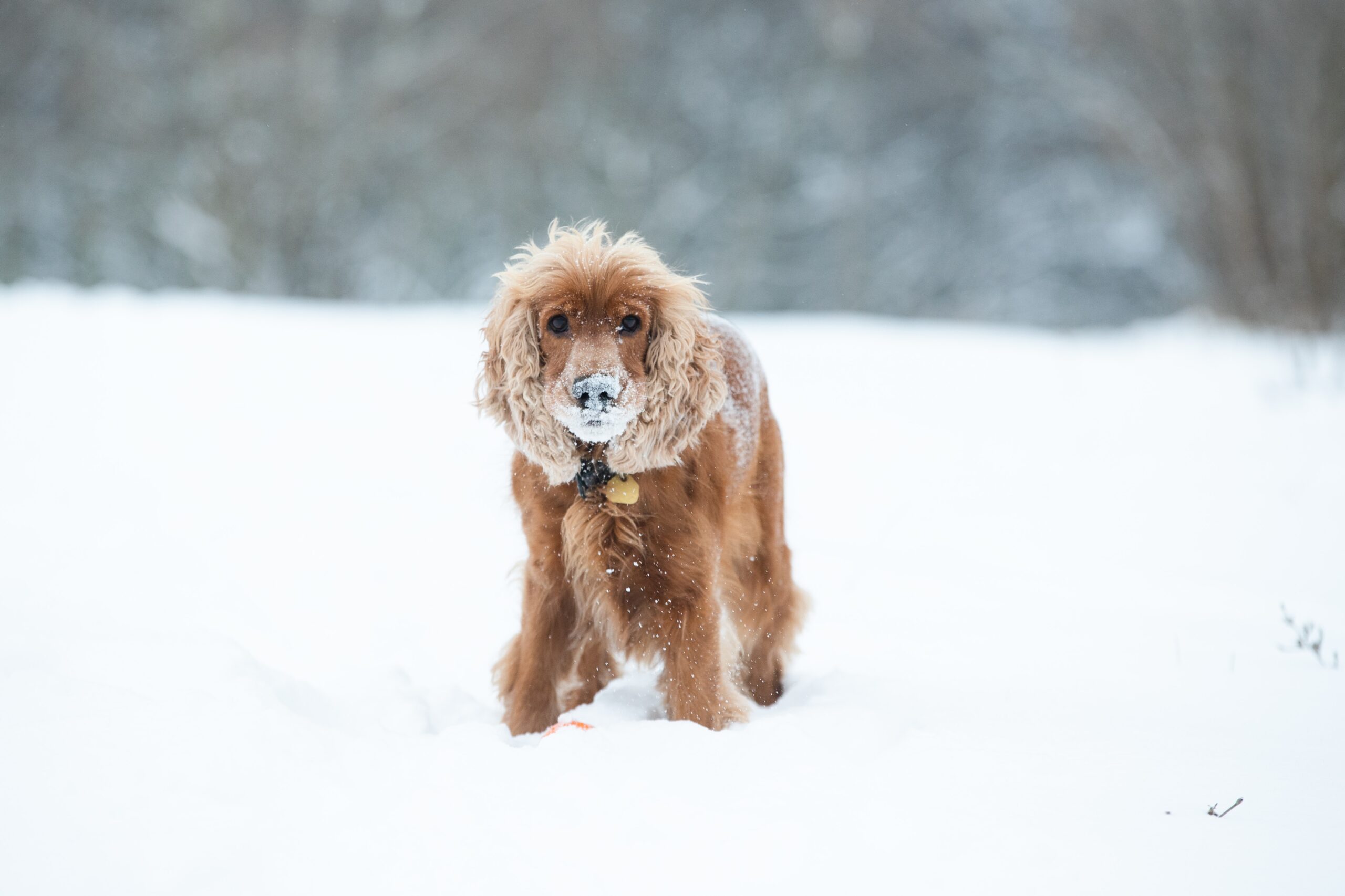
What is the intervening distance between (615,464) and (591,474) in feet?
0.28

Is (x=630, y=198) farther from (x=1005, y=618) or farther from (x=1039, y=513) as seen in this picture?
(x=1005, y=618)

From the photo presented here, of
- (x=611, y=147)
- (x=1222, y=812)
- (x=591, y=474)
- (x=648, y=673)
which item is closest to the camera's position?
(x=1222, y=812)

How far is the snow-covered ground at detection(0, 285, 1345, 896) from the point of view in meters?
1.89

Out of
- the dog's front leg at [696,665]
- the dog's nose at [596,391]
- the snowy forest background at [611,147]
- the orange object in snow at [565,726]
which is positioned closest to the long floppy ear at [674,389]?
the dog's nose at [596,391]

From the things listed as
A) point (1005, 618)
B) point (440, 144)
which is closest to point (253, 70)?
point (440, 144)

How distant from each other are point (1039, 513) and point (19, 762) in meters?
4.89

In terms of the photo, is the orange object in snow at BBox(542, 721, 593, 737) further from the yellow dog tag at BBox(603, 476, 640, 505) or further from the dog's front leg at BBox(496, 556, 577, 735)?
the yellow dog tag at BBox(603, 476, 640, 505)

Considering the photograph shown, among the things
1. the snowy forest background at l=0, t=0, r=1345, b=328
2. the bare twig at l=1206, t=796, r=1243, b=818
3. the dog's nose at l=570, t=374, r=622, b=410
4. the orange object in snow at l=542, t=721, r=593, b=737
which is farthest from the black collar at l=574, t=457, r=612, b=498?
the snowy forest background at l=0, t=0, r=1345, b=328

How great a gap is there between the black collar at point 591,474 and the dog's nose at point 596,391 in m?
0.25

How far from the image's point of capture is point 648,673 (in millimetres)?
3557

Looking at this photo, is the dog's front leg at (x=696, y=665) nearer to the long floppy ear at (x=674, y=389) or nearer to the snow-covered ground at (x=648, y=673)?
the snow-covered ground at (x=648, y=673)

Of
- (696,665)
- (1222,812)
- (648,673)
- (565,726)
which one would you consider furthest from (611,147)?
(1222,812)

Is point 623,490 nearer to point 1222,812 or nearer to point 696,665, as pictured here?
point 696,665

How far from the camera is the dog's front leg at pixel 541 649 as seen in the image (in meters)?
2.97
